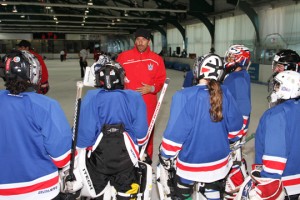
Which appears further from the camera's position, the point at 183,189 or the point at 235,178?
the point at 235,178

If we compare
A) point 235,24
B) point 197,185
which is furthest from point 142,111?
point 235,24

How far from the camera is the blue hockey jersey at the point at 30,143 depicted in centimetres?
172

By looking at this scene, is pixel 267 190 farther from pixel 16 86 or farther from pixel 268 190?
pixel 16 86

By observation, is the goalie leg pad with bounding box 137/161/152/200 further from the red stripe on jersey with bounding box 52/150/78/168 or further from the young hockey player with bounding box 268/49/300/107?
the young hockey player with bounding box 268/49/300/107

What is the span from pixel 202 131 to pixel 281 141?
1.79 feet

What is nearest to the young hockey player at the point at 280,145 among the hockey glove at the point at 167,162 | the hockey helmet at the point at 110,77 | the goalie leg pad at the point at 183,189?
the goalie leg pad at the point at 183,189

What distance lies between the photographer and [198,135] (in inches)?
86.7

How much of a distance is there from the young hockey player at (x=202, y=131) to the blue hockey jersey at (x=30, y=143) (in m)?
0.75

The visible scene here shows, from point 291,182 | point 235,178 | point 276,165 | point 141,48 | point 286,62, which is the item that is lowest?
point 235,178

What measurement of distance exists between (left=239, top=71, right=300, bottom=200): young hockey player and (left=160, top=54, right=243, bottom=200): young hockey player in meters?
0.31

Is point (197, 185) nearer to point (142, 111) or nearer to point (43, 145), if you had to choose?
point (142, 111)

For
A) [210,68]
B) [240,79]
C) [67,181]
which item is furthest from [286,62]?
[67,181]

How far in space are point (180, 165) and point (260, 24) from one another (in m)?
14.4

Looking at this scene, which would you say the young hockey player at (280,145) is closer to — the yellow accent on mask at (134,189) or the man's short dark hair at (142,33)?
the yellow accent on mask at (134,189)
